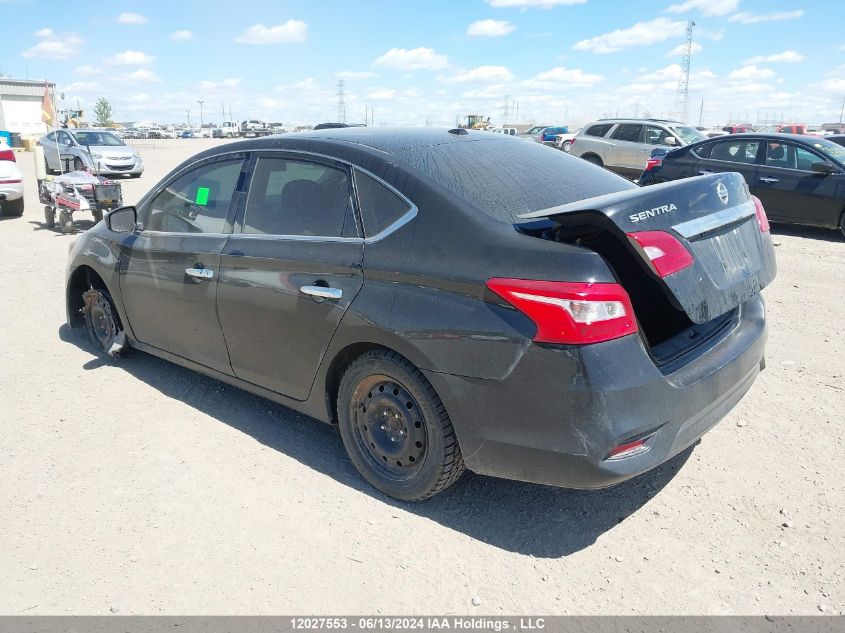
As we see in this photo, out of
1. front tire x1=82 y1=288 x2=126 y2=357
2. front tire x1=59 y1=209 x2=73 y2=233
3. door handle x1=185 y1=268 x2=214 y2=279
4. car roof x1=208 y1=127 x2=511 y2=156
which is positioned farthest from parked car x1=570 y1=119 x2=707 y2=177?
door handle x1=185 y1=268 x2=214 y2=279

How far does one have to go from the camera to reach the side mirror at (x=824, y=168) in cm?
946

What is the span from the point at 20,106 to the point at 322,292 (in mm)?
71553

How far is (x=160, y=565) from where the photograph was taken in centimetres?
272

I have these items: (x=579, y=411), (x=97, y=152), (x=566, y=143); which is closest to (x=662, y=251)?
(x=579, y=411)

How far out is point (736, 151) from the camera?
10758 millimetres

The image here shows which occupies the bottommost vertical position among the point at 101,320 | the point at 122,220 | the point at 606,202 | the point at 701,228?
the point at 101,320

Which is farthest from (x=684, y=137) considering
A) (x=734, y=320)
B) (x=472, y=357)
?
(x=472, y=357)

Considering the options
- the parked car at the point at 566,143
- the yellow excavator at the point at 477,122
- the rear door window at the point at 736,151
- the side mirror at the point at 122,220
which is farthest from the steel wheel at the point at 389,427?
the yellow excavator at the point at 477,122

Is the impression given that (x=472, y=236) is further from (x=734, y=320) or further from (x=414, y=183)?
(x=734, y=320)

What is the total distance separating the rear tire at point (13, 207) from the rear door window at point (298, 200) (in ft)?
37.5

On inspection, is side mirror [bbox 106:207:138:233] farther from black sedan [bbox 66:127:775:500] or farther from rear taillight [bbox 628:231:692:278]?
rear taillight [bbox 628:231:692:278]

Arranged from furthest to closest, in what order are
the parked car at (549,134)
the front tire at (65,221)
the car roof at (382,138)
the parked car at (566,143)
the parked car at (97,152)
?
the parked car at (549,134) → the parked car at (566,143) → the parked car at (97,152) → the front tire at (65,221) → the car roof at (382,138)

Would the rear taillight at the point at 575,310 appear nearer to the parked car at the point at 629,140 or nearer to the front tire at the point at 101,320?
the front tire at the point at 101,320

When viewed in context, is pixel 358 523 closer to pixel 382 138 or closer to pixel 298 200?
pixel 298 200
